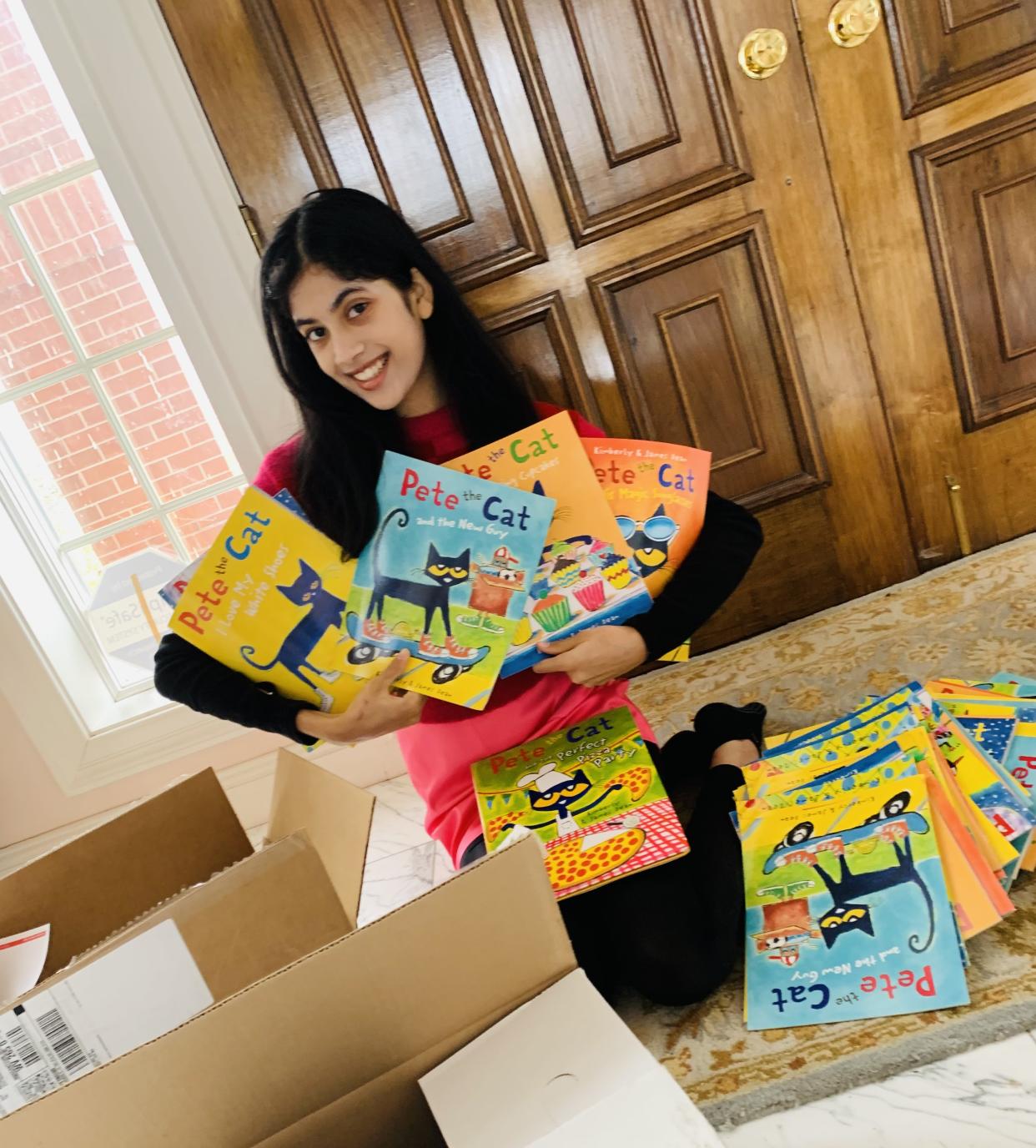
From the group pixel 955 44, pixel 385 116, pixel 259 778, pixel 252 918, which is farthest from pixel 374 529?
pixel 955 44

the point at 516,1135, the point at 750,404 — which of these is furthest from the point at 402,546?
the point at 750,404

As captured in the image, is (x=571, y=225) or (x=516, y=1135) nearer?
(x=516, y=1135)

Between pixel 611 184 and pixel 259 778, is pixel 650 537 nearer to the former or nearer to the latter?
pixel 611 184

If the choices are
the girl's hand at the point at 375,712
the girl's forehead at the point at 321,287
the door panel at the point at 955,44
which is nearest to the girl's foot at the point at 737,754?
the girl's hand at the point at 375,712

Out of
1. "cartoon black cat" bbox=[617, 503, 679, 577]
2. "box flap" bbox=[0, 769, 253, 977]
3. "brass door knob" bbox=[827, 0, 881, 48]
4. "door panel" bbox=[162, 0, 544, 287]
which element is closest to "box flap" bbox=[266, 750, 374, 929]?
"box flap" bbox=[0, 769, 253, 977]

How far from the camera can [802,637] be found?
4.60ft

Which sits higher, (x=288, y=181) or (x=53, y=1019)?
(x=288, y=181)

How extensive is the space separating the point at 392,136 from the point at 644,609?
792mm

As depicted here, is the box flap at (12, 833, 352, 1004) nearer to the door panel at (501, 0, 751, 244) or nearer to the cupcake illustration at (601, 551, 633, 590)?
the cupcake illustration at (601, 551, 633, 590)

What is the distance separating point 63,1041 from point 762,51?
1.38 meters

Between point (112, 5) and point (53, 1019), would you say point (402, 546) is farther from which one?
point (112, 5)

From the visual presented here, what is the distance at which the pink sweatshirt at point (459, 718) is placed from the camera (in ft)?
3.26

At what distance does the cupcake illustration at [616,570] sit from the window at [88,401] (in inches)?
36.0

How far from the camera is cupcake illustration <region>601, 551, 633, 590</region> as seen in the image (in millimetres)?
920
